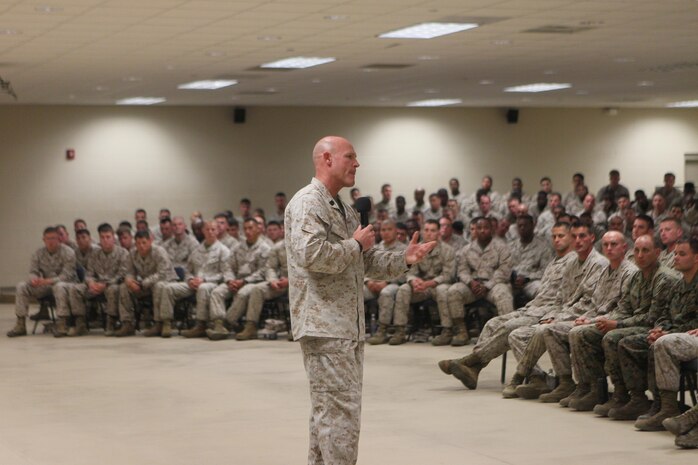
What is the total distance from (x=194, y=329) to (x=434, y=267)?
285cm

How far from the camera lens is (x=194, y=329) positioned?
12.9 meters

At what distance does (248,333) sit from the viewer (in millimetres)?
12641

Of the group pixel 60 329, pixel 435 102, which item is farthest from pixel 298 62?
pixel 435 102

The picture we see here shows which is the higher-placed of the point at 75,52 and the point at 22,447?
the point at 75,52

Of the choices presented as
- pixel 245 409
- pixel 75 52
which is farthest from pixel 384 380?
pixel 75 52

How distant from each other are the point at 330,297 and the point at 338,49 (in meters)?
8.58

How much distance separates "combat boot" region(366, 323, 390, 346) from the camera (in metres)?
12.0

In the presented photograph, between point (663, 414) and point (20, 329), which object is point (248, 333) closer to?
point (20, 329)

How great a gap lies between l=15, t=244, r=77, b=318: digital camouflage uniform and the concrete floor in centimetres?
228

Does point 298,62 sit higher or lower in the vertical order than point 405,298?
higher

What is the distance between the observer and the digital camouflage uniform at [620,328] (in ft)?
23.9

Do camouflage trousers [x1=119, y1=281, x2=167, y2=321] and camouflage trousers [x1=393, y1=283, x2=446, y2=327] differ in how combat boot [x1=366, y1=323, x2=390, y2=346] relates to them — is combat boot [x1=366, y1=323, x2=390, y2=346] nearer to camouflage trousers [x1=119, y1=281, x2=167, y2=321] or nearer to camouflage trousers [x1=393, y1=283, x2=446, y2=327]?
camouflage trousers [x1=393, y1=283, x2=446, y2=327]

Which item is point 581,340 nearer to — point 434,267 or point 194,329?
point 434,267

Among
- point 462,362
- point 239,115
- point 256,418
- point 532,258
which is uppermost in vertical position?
point 239,115
